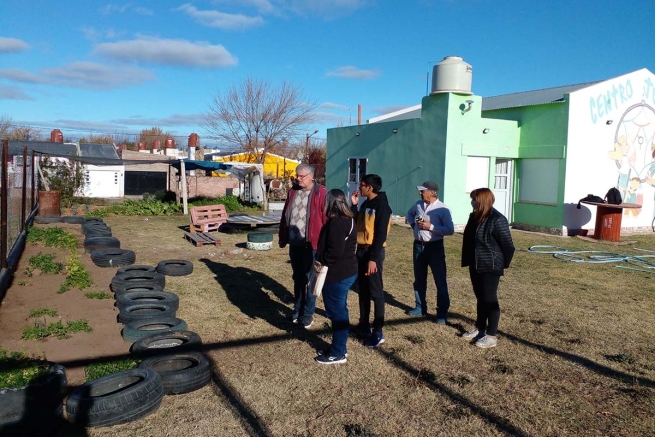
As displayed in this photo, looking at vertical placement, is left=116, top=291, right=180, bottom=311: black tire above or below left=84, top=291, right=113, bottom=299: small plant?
above

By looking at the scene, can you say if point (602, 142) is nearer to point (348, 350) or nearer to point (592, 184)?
point (592, 184)

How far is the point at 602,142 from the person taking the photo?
1559 cm

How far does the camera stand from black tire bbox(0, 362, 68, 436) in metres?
3.37

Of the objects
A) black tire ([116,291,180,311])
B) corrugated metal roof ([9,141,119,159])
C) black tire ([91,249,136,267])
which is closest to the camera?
black tire ([116,291,180,311])

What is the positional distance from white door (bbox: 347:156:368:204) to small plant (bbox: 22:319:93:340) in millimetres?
14237

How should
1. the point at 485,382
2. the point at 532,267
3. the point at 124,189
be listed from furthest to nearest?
the point at 124,189, the point at 532,267, the point at 485,382

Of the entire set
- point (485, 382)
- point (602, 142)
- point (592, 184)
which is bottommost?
point (485, 382)

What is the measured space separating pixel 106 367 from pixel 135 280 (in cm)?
286

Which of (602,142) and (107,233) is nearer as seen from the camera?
(107,233)

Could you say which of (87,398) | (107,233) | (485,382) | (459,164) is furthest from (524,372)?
(459,164)

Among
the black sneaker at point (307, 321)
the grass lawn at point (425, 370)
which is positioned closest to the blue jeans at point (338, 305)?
the grass lawn at point (425, 370)

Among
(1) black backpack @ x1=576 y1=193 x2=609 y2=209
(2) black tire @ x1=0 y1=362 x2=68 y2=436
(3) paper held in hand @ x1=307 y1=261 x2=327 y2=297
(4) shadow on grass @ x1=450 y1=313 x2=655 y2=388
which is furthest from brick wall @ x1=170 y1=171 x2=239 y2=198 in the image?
(2) black tire @ x1=0 y1=362 x2=68 y2=436

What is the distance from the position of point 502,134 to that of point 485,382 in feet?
42.4

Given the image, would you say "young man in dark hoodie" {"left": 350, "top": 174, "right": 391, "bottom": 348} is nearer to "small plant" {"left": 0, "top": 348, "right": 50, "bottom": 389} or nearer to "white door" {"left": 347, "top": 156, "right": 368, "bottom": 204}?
"small plant" {"left": 0, "top": 348, "right": 50, "bottom": 389}
